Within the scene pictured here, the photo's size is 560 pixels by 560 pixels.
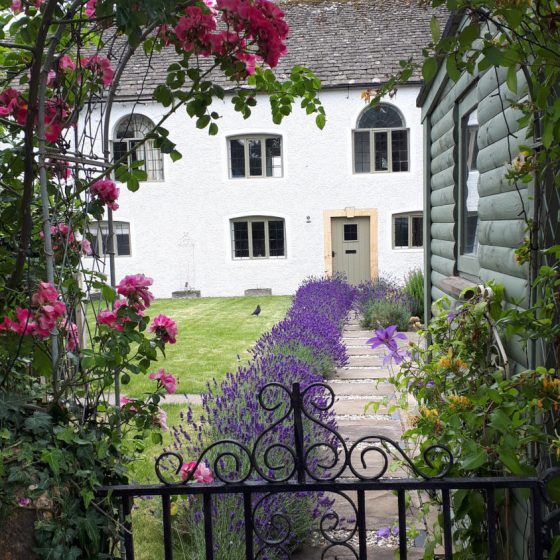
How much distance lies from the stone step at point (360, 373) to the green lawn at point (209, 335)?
1.37m

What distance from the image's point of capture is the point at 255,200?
17328mm

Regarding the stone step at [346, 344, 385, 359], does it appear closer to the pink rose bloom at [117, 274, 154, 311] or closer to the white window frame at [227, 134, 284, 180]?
the pink rose bloom at [117, 274, 154, 311]

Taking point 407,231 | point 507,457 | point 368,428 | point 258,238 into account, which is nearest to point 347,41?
point 407,231

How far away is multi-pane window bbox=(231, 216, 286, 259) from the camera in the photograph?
17.6 m

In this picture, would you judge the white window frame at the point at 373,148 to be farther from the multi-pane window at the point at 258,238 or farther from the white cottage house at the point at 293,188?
the multi-pane window at the point at 258,238

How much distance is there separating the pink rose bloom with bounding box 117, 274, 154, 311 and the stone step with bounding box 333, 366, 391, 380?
540cm

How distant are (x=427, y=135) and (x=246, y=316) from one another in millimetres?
7418

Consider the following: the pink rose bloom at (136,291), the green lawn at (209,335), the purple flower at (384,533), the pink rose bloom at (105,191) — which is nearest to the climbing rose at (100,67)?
the pink rose bloom at (105,191)

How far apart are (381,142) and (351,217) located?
217cm

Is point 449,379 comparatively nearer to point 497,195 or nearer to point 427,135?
point 497,195

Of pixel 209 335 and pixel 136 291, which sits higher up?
pixel 136 291

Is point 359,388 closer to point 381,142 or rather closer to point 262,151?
point 381,142

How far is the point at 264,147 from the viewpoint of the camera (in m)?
17.3

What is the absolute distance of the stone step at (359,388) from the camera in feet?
21.0
